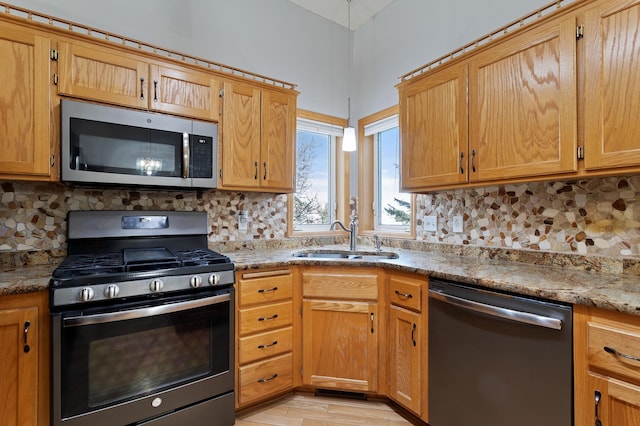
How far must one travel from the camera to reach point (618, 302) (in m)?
1.08

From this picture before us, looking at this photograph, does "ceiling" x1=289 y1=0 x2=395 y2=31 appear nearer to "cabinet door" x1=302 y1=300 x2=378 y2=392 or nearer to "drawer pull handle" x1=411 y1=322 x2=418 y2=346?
"cabinet door" x1=302 y1=300 x2=378 y2=392

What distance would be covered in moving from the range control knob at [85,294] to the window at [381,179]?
7.17ft

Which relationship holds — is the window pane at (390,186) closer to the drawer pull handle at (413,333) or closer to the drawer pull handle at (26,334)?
A: the drawer pull handle at (413,333)

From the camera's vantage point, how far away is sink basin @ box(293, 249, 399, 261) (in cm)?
243

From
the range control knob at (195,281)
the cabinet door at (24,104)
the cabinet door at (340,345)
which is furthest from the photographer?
the cabinet door at (340,345)

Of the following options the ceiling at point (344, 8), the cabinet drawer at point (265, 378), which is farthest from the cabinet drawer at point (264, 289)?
the ceiling at point (344, 8)

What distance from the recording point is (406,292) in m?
1.85

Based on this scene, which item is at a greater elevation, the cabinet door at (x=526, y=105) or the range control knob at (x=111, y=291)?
the cabinet door at (x=526, y=105)

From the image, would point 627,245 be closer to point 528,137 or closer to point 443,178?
point 528,137

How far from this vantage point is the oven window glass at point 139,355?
142cm

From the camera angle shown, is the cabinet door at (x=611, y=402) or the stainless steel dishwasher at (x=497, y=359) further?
the stainless steel dishwasher at (x=497, y=359)

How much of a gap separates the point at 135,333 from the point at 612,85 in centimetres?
237

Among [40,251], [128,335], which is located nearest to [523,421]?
Result: [128,335]

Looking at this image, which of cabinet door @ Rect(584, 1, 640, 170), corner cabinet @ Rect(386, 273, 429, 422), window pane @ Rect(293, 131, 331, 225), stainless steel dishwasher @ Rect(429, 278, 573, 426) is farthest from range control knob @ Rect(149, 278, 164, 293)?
cabinet door @ Rect(584, 1, 640, 170)
